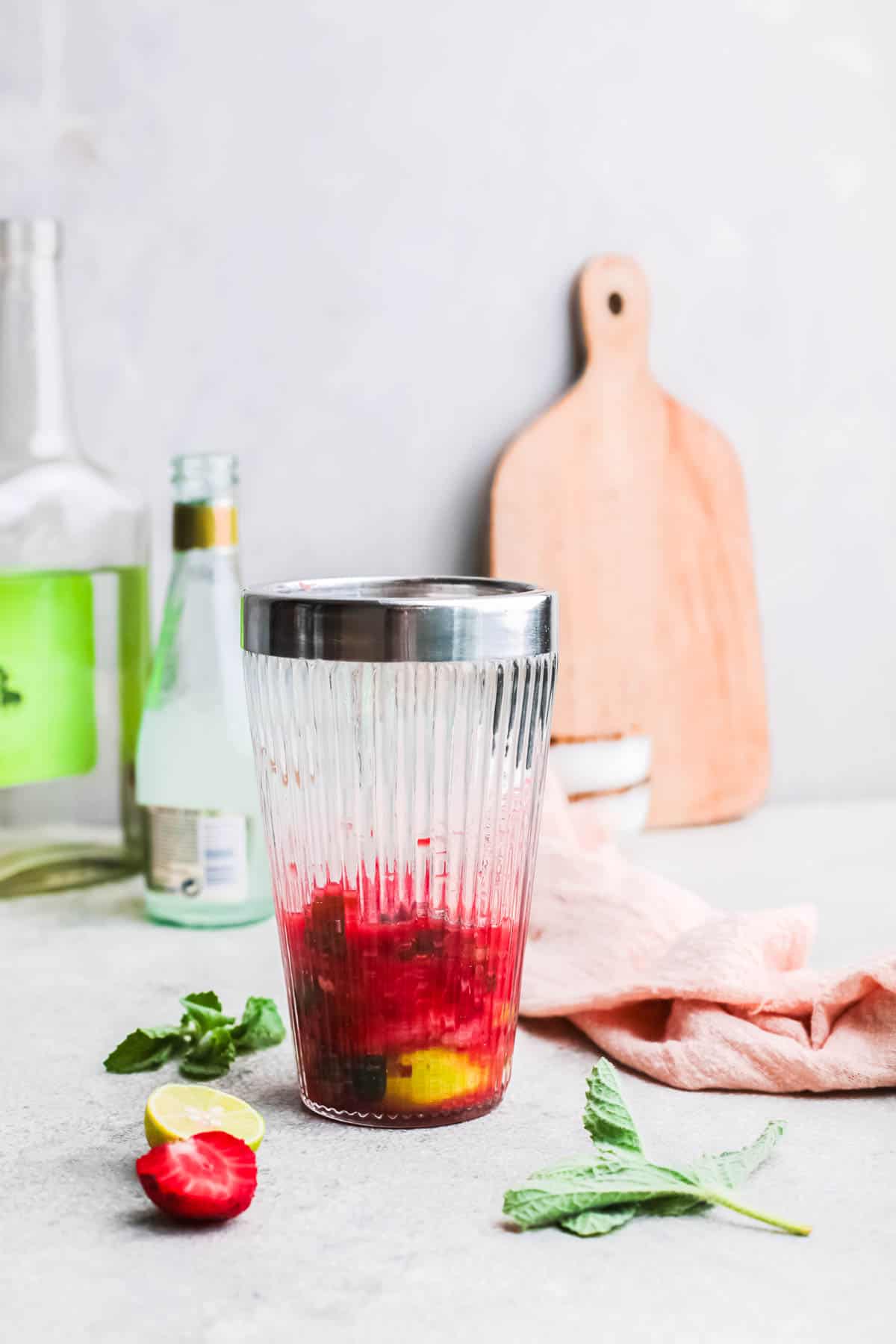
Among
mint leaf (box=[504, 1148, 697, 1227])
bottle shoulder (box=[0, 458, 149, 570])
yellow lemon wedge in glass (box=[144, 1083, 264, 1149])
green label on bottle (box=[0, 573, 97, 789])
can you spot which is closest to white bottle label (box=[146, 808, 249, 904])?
green label on bottle (box=[0, 573, 97, 789])

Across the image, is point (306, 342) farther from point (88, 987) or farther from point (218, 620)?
point (88, 987)

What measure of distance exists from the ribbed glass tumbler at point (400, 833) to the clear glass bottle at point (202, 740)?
31 centimetres

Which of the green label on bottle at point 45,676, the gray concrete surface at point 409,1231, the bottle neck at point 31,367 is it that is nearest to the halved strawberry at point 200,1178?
the gray concrete surface at point 409,1231

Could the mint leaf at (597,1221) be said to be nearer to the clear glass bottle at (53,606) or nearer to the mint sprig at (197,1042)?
the mint sprig at (197,1042)

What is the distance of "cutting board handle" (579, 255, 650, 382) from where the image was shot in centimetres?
126

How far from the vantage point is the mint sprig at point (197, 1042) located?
71 centimetres

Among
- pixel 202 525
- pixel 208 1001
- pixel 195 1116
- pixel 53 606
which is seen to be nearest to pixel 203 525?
pixel 202 525

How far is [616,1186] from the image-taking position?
55cm

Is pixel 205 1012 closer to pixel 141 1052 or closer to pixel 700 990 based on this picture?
pixel 141 1052

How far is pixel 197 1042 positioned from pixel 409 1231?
208mm

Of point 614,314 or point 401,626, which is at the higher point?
point 614,314

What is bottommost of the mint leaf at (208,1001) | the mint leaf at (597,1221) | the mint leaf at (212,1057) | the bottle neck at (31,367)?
the mint leaf at (212,1057)

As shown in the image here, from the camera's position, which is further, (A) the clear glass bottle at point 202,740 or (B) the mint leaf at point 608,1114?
(A) the clear glass bottle at point 202,740

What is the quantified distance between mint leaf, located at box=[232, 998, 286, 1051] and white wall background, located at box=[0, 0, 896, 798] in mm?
539
